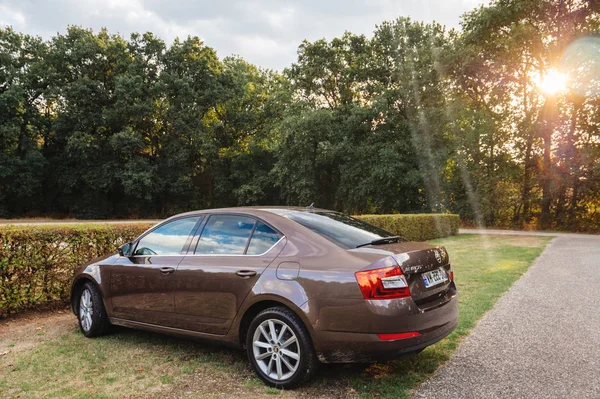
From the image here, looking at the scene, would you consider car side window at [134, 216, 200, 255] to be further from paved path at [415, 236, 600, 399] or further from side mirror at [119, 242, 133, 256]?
paved path at [415, 236, 600, 399]

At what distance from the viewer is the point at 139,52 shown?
125 feet

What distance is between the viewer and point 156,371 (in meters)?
4.16

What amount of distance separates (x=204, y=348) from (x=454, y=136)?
28450mm

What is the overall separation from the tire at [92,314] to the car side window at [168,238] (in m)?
0.89

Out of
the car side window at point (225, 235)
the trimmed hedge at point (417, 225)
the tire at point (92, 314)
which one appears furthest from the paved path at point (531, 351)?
the trimmed hedge at point (417, 225)

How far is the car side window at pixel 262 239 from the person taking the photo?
13.0ft

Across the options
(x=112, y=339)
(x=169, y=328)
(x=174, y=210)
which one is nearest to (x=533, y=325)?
(x=169, y=328)

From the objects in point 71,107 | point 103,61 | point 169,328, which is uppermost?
point 103,61

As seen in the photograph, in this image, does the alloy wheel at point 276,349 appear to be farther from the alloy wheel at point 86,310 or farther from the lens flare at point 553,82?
the lens flare at point 553,82

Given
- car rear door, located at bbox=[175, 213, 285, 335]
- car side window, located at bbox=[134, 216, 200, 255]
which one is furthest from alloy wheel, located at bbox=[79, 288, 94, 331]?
car rear door, located at bbox=[175, 213, 285, 335]

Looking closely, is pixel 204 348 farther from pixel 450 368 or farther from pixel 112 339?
pixel 450 368

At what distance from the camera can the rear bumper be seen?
3.32 metres

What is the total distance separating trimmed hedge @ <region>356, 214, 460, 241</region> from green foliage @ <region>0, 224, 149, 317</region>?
9455mm

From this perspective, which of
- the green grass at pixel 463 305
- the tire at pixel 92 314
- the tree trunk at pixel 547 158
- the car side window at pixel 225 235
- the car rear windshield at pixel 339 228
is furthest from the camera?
the tree trunk at pixel 547 158
